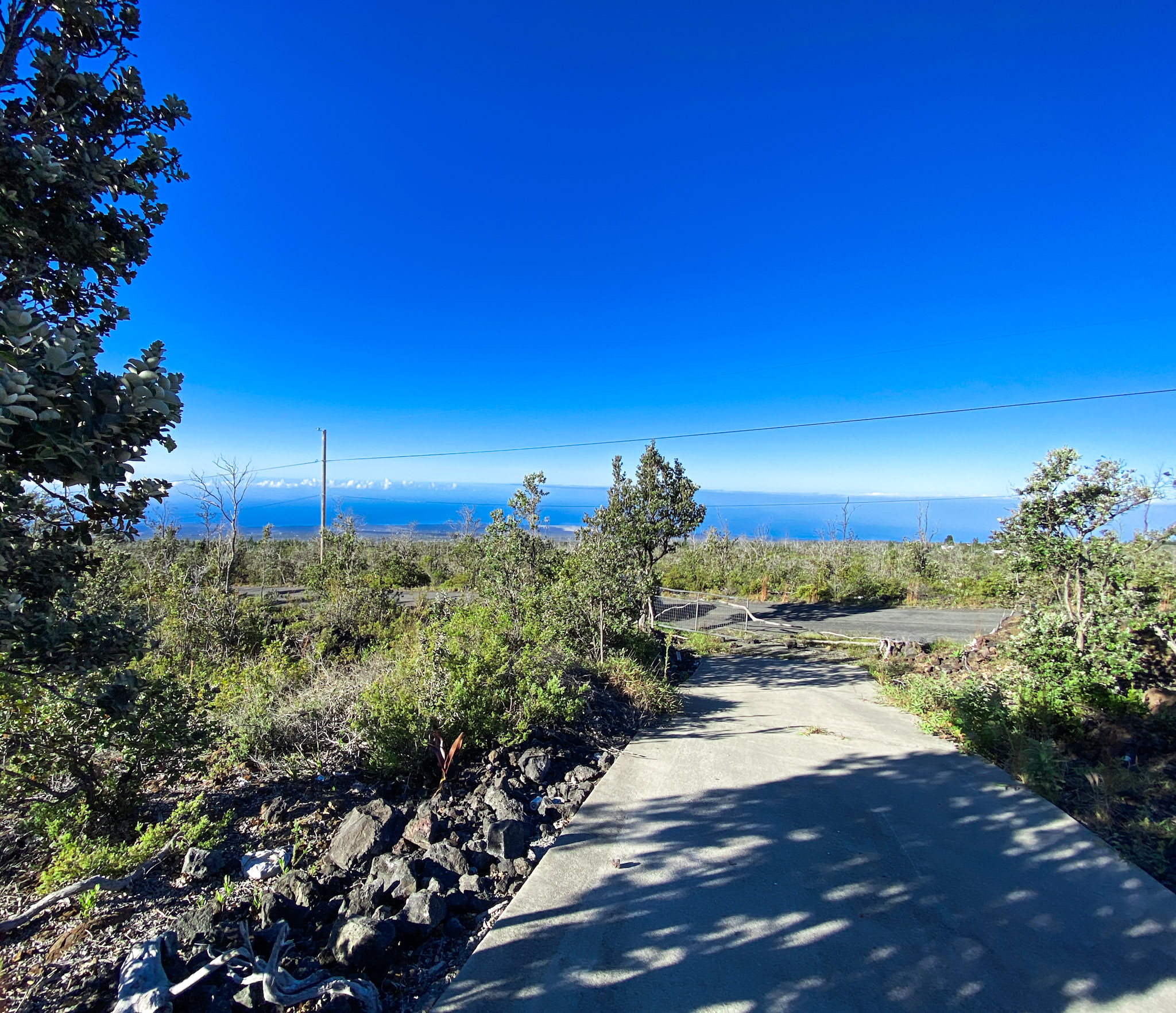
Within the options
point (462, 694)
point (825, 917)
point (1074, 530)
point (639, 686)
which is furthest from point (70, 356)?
point (1074, 530)

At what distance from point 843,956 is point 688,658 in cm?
778

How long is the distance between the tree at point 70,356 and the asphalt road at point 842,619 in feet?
44.4

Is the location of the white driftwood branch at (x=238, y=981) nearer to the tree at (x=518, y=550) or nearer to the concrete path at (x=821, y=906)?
the concrete path at (x=821, y=906)

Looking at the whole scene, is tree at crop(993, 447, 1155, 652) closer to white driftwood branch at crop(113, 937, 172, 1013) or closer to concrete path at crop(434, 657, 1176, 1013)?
concrete path at crop(434, 657, 1176, 1013)

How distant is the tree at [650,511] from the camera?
10047 millimetres

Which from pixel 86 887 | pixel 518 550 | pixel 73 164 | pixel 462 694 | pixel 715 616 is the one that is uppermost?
pixel 73 164

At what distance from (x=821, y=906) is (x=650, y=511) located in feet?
26.2

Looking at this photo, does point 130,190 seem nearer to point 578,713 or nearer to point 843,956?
point 843,956

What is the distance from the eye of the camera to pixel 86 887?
2.29 metres

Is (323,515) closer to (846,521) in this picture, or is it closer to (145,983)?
(145,983)

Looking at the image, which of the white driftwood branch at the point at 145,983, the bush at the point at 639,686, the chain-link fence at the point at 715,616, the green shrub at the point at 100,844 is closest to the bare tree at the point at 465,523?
the chain-link fence at the point at 715,616

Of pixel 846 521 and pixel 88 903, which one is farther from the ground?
pixel 846 521

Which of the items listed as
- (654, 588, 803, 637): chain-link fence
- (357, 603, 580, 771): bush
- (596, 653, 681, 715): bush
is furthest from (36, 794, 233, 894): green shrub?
(654, 588, 803, 637): chain-link fence

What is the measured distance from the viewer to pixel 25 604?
6.45 ft
